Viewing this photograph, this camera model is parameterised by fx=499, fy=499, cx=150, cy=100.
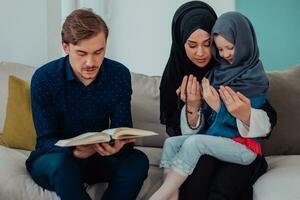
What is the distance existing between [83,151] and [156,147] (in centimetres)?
64

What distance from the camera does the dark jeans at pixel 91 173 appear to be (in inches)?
60.8

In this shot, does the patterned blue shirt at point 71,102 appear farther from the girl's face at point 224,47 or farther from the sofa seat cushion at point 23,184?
the girl's face at point 224,47

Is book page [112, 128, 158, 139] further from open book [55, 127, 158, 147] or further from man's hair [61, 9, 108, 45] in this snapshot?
man's hair [61, 9, 108, 45]

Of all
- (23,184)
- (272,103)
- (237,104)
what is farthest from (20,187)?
(272,103)

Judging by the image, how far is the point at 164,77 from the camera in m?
1.96

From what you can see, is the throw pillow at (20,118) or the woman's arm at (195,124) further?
the throw pillow at (20,118)

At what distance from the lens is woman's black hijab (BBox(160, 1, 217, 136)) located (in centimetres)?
181

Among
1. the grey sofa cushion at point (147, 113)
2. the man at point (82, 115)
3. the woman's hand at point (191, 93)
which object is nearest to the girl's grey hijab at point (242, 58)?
the woman's hand at point (191, 93)

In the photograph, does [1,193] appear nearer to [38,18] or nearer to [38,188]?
[38,188]

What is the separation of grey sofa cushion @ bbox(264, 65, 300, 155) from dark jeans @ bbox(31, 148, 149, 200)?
638 millimetres

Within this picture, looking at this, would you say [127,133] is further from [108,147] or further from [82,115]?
[82,115]

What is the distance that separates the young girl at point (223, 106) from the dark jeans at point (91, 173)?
93 mm

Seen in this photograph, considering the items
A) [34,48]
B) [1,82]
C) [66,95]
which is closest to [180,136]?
[66,95]

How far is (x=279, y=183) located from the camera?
1.59 metres
